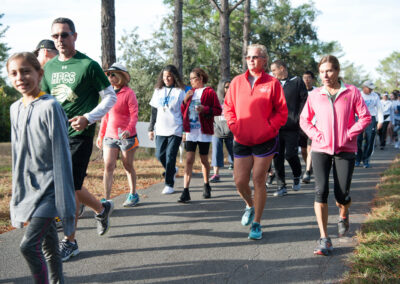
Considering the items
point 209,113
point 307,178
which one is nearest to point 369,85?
point 307,178

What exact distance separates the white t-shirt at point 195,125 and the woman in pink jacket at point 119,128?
3.44ft

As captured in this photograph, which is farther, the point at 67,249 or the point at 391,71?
the point at 391,71

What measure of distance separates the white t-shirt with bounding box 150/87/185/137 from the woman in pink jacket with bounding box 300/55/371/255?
2.83 meters

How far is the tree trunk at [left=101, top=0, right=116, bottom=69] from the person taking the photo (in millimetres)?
9906

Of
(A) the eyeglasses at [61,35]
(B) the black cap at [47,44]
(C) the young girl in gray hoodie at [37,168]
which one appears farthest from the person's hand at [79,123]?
(B) the black cap at [47,44]

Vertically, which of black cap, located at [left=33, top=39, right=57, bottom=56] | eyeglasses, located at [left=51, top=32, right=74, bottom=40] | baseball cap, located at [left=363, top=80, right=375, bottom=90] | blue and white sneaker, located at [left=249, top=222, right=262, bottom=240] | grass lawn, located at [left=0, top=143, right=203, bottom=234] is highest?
black cap, located at [left=33, top=39, right=57, bottom=56]

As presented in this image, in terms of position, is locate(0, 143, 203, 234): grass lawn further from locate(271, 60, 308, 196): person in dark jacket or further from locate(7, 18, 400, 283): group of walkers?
locate(271, 60, 308, 196): person in dark jacket

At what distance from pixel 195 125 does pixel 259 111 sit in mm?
2296

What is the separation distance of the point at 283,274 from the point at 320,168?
4.19 feet

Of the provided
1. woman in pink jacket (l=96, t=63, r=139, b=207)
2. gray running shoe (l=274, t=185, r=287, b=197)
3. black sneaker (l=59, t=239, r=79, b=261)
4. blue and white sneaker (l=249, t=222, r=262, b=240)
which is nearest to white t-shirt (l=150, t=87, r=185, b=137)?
woman in pink jacket (l=96, t=63, r=139, b=207)

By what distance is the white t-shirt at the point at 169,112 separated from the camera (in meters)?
6.83

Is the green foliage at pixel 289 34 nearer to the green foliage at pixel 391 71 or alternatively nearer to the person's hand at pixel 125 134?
the person's hand at pixel 125 134

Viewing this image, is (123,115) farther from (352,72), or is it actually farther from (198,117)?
(352,72)

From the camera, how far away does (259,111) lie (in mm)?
4742
